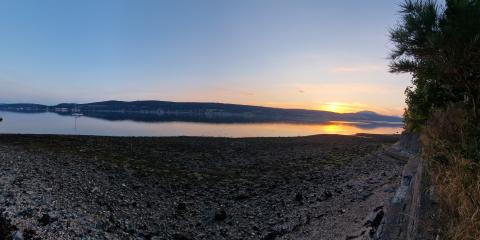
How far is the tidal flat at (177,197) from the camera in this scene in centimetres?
1343

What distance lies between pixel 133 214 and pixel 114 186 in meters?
3.84

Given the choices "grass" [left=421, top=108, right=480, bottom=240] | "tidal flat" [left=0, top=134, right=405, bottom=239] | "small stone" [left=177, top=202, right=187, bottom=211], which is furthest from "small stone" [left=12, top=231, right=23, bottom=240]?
"grass" [left=421, top=108, right=480, bottom=240]

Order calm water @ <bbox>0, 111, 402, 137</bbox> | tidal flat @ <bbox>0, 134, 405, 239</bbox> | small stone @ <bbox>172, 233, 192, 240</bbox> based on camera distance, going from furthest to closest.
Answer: calm water @ <bbox>0, 111, 402, 137</bbox> < small stone @ <bbox>172, 233, 192, 240</bbox> < tidal flat @ <bbox>0, 134, 405, 239</bbox>

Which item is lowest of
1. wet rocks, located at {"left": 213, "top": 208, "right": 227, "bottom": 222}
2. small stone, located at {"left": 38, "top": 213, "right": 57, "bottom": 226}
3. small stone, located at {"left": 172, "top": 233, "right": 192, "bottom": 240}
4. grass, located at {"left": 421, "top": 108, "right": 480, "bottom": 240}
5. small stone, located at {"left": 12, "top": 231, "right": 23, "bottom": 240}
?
small stone, located at {"left": 172, "top": 233, "right": 192, "bottom": 240}

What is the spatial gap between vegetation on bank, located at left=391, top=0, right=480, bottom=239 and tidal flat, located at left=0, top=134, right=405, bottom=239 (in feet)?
13.0

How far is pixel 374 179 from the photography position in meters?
20.8

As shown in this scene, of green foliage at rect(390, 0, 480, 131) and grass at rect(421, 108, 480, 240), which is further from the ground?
green foliage at rect(390, 0, 480, 131)

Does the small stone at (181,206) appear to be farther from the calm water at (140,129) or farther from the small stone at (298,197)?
the calm water at (140,129)

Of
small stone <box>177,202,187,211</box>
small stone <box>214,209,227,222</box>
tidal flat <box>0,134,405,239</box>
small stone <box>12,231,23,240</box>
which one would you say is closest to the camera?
small stone <box>12,231,23,240</box>

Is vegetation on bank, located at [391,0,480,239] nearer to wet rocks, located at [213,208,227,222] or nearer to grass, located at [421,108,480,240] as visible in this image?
grass, located at [421,108,480,240]

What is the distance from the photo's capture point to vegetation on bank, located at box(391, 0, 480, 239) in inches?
299

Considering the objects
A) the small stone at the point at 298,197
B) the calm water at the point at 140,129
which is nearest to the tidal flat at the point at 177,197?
the small stone at the point at 298,197

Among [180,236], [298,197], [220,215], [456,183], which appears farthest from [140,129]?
[456,183]

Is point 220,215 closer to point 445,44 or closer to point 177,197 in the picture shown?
point 177,197
